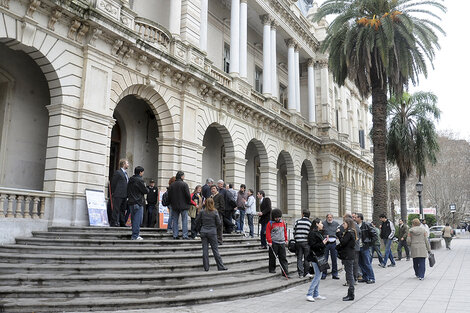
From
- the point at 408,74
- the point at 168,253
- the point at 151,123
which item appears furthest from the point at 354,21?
the point at 168,253

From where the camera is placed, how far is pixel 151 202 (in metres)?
12.6

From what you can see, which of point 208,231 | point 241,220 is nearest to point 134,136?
point 241,220

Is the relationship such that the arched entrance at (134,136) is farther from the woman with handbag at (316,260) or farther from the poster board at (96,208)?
the woman with handbag at (316,260)

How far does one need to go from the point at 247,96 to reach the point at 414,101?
15.6 meters

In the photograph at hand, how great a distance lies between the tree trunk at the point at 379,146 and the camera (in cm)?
1894

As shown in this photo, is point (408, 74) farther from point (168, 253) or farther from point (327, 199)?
point (168, 253)

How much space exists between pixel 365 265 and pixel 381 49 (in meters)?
11.5

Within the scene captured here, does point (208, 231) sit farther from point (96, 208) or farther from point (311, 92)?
point (311, 92)

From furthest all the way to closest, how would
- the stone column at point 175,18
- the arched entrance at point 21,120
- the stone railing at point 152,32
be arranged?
the stone column at point 175,18
the stone railing at point 152,32
the arched entrance at point 21,120

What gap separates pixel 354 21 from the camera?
1997 cm

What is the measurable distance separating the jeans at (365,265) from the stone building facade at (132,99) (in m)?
7.37

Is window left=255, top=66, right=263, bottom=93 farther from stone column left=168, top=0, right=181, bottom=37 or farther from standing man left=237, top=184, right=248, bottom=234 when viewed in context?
standing man left=237, top=184, right=248, bottom=234

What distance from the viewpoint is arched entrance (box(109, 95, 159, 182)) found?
50.6ft

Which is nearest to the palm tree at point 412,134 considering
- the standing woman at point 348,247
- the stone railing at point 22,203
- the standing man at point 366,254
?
the standing man at point 366,254
